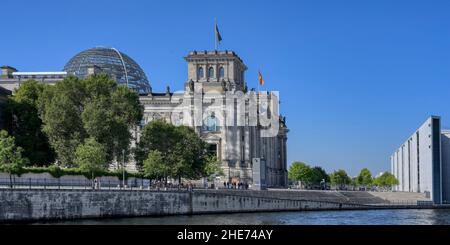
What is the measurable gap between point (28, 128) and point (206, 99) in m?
52.0

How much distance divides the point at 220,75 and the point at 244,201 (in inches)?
2435

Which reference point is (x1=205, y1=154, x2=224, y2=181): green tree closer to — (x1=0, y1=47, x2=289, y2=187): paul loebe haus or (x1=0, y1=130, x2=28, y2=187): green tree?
(x1=0, y1=47, x2=289, y2=187): paul loebe haus

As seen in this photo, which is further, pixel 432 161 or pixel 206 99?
pixel 206 99

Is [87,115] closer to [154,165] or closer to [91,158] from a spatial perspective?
[91,158]

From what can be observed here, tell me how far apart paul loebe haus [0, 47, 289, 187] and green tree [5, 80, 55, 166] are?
34.4 m

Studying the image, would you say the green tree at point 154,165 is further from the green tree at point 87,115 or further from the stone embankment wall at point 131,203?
the stone embankment wall at point 131,203

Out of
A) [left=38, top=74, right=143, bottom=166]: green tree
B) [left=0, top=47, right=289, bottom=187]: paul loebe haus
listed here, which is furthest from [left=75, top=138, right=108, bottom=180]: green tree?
[left=0, top=47, right=289, bottom=187]: paul loebe haus

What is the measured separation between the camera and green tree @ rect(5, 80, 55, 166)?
334ft

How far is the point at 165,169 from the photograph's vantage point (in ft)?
335

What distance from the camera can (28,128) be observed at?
105 meters

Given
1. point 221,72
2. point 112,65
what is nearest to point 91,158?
point 221,72

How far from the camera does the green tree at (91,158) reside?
85.8 m

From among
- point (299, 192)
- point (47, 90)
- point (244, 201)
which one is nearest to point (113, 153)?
point (47, 90)
